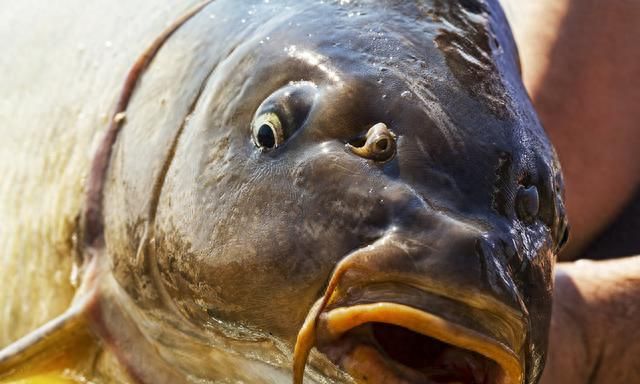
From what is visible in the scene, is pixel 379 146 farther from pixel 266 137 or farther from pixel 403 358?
pixel 403 358

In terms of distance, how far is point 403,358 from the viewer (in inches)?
62.6

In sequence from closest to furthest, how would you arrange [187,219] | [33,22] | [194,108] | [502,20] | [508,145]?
[508,145] → [187,219] → [194,108] → [502,20] → [33,22]

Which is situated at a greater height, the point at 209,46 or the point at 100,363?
the point at 209,46

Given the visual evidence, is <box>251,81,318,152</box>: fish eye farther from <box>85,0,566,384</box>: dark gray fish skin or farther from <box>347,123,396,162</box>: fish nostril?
<box>347,123,396,162</box>: fish nostril

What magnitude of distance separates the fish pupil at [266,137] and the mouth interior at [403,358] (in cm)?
39

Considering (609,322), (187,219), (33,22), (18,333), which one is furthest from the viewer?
(609,322)

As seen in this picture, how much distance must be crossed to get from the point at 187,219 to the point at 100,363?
0.56 metres

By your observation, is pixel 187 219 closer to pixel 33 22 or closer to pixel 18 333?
pixel 18 333

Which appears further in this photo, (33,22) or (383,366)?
(33,22)

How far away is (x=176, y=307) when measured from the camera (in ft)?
6.77

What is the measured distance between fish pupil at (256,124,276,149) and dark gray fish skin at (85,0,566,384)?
0.02 metres

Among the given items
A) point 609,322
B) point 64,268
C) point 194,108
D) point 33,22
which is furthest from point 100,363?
point 609,322

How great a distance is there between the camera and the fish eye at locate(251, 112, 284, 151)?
1828 mm

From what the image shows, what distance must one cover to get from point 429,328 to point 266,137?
0.51 metres
